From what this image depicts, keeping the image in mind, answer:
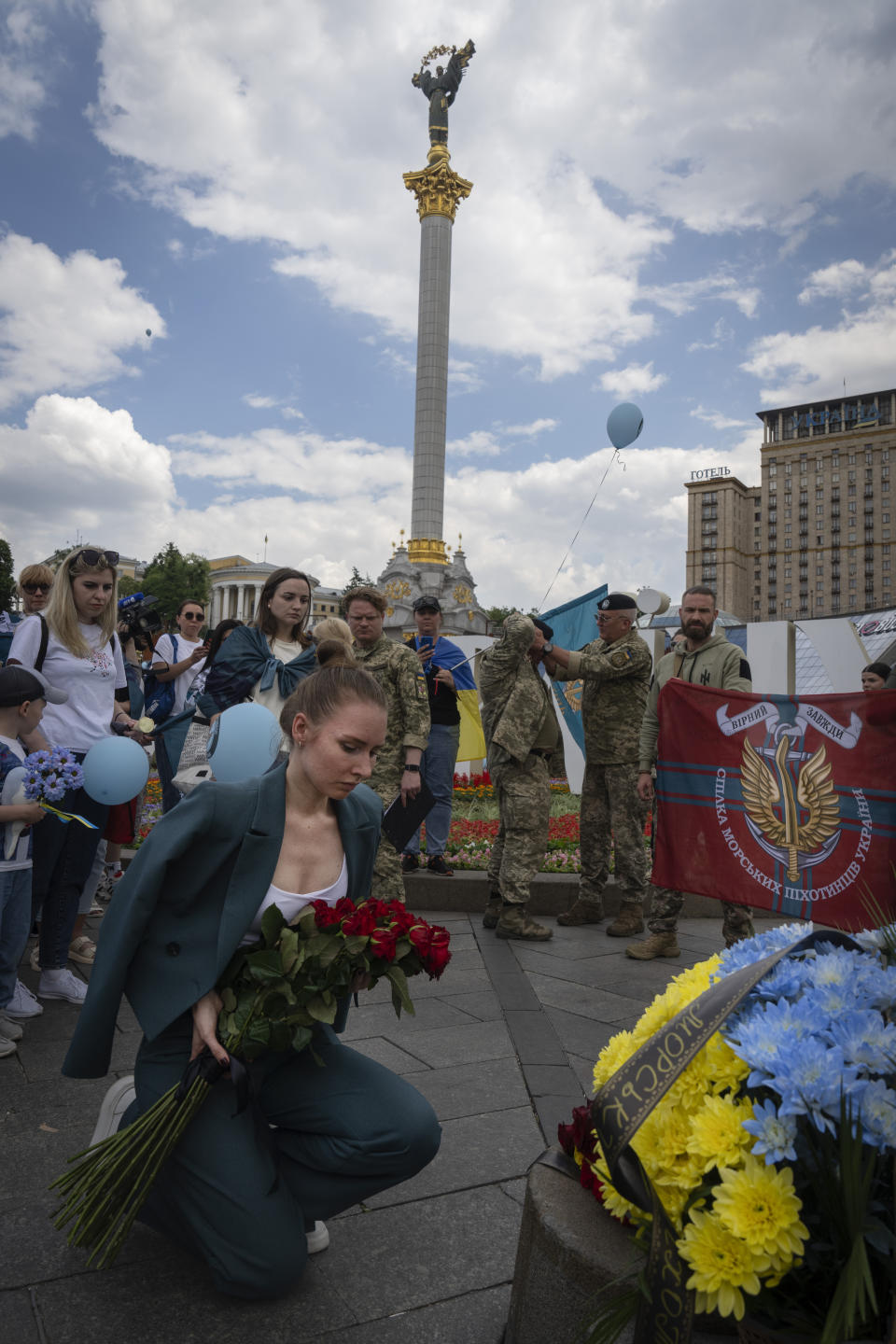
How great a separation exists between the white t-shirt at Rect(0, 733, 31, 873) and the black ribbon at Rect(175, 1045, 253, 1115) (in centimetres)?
201

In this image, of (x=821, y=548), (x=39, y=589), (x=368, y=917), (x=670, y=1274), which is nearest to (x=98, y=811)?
(x=39, y=589)

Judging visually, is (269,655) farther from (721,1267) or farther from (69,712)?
(721,1267)

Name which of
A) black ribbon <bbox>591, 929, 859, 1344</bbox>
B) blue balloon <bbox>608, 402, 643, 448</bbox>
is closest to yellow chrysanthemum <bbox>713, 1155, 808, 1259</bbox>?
black ribbon <bbox>591, 929, 859, 1344</bbox>

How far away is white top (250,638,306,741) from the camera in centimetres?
468

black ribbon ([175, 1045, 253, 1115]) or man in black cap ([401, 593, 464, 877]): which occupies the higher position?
man in black cap ([401, 593, 464, 877])

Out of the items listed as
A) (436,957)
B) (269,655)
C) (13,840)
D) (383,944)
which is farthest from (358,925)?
(269,655)

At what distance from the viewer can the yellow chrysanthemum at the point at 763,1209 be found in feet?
4.32

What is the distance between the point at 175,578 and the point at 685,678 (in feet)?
223

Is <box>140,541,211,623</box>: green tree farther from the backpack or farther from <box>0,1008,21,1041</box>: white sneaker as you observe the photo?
<box>0,1008,21,1041</box>: white sneaker

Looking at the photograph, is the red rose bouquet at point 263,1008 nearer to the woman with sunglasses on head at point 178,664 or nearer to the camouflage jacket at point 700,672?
the camouflage jacket at point 700,672

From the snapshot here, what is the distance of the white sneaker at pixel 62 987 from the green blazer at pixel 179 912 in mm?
2285

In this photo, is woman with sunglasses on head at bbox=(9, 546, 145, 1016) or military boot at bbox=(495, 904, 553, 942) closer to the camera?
woman with sunglasses on head at bbox=(9, 546, 145, 1016)

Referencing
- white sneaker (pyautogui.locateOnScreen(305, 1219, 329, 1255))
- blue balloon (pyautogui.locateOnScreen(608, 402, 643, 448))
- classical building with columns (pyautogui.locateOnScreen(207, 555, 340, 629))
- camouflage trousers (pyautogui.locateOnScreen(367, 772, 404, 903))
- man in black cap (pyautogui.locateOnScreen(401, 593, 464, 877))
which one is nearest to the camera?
white sneaker (pyautogui.locateOnScreen(305, 1219, 329, 1255))

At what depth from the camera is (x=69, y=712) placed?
15.2 ft
